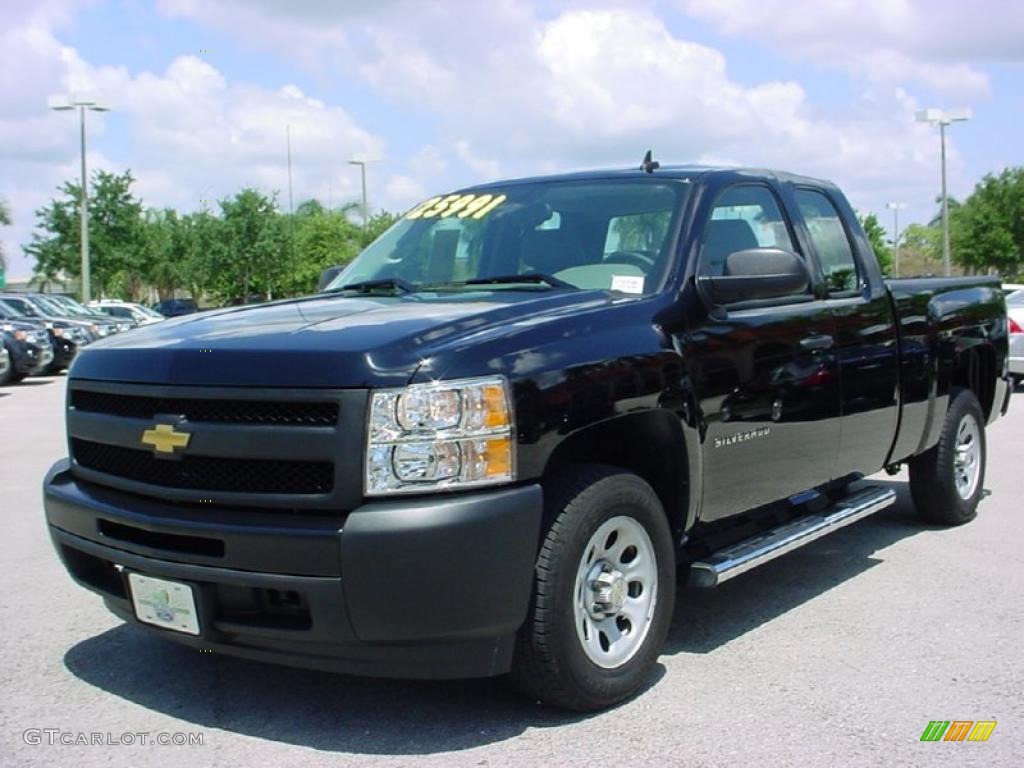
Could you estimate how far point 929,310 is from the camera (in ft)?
20.8

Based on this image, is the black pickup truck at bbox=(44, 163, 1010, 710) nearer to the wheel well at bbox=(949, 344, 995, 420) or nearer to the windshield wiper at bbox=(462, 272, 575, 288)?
the windshield wiper at bbox=(462, 272, 575, 288)

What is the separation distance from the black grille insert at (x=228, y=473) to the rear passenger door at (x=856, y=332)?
2.78 meters

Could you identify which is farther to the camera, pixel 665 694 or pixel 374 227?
pixel 374 227

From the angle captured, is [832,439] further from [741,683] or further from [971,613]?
[741,683]

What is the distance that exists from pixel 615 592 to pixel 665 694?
0.48 metres

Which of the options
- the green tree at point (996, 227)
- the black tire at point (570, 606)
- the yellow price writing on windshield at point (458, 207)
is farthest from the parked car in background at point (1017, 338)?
the green tree at point (996, 227)

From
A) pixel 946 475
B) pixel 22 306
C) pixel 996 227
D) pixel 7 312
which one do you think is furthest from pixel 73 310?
pixel 996 227

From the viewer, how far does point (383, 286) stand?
5137mm

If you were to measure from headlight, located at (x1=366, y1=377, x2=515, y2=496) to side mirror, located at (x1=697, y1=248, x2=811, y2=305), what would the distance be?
138 centimetres

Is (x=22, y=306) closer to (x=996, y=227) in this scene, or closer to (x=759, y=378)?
(x=759, y=378)

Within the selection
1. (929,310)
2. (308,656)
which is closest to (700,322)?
(308,656)

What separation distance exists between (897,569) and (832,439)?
1095 mm

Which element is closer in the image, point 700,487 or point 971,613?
point 700,487

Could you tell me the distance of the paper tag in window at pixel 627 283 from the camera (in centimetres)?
459
